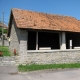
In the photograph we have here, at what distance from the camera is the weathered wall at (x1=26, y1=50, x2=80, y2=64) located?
1292cm

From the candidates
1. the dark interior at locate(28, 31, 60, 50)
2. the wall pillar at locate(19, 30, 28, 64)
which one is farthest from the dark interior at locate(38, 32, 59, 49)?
the wall pillar at locate(19, 30, 28, 64)

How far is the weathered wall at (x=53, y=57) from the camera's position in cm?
1292

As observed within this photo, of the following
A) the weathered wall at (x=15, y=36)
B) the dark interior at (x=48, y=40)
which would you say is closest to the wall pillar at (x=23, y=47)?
the weathered wall at (x=15, y=36)

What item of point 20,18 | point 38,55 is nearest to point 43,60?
point 38,55

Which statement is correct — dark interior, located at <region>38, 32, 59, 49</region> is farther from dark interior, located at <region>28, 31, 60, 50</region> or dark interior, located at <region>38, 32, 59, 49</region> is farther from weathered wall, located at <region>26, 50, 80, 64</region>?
weathered wall, located at <region>26, 50, 80, 64</region>

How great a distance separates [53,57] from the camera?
45.0ft

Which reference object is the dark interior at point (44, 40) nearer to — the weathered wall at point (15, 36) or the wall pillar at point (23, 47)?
the weathered wall at point (15, 36)

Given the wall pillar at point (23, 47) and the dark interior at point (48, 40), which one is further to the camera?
the dark interior at point (48, 40)

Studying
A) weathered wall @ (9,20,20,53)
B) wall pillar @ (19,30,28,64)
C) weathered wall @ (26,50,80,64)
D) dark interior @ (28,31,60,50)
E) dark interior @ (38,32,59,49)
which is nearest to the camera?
wall pillar @ (19,30,28,64)

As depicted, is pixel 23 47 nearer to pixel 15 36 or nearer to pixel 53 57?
pixel 53 57

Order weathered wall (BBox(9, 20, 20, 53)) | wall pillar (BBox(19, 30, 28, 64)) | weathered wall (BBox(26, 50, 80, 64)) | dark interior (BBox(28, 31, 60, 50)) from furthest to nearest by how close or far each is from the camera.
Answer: dark interior (BBox(28, 31, 60, 50)), weathered wall (BBox(9, 20, 20, 53)), weathered wall (BBox(26, 50, 80, 64)), wall pillar (BBox(19, 30, 28, 64))

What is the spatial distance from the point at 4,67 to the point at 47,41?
7523 mm

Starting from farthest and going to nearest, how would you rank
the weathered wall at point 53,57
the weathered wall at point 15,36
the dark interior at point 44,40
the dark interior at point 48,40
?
the dark interior at point 48,40 < the dark interior at point 44,40 < the weathered wall at point 15,36 < the weathered wall at point 53,57

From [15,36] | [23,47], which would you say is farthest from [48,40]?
[23,47]
